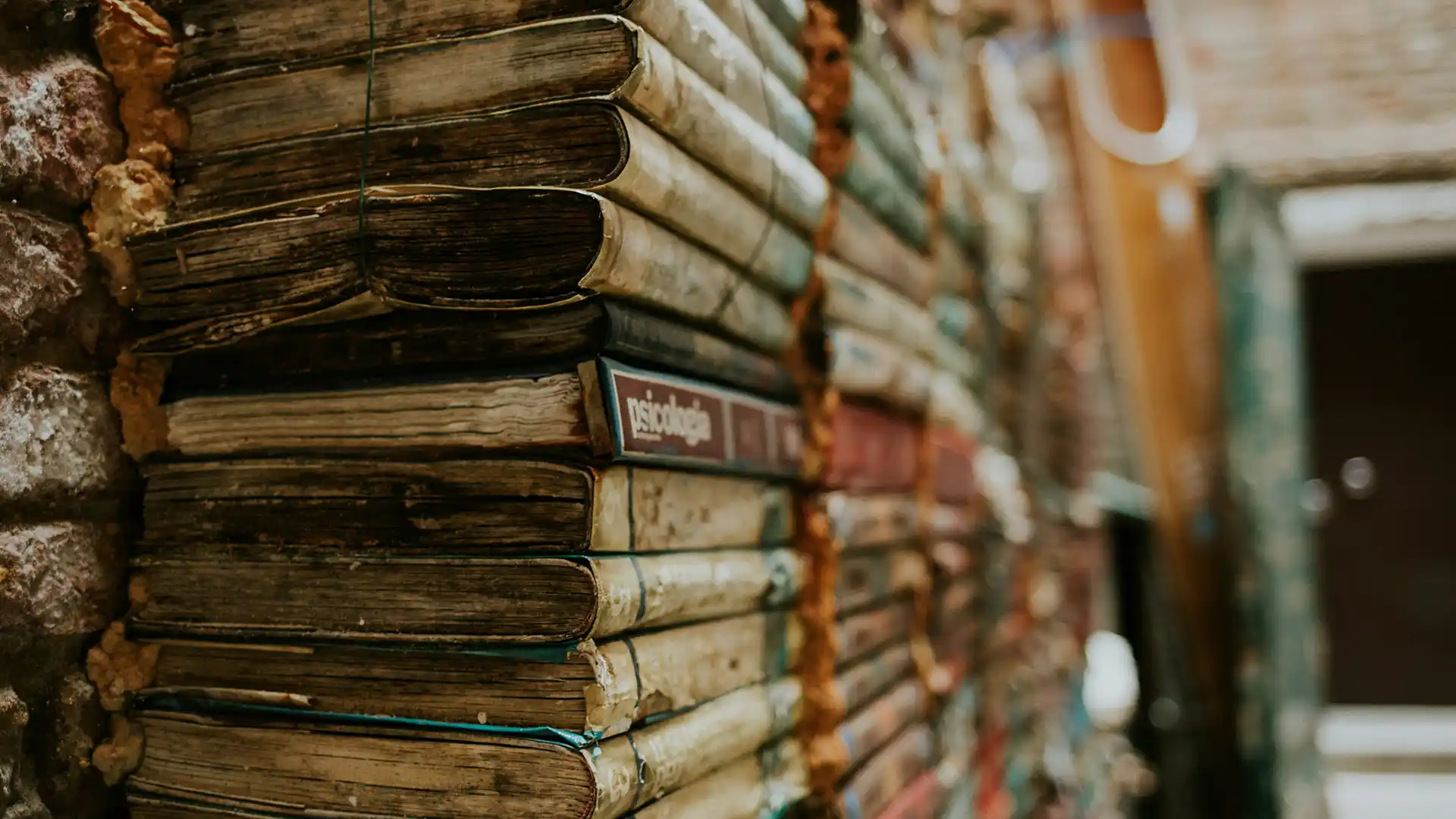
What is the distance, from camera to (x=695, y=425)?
157cm

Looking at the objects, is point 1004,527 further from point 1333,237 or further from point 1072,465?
point 1333,237

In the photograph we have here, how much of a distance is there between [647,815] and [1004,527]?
90.5 inches

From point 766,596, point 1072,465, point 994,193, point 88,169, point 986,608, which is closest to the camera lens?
point 88,169

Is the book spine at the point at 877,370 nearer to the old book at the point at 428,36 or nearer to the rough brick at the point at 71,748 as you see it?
the old book at the point at 428,36

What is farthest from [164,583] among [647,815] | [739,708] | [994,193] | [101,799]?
[994,193]

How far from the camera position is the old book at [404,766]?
1.31 metres

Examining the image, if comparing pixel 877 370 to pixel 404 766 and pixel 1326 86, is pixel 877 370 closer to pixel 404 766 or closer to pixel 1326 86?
pixel 404 766

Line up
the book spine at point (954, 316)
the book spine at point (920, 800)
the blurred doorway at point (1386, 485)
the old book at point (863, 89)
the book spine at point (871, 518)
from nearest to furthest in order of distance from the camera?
1. the old book at point (863, 89)
2. the book spine at point (871, 518)
3. the book spine at point (920, 800)
4. the book spine at point (954, 316)
5. the blurred doorway at point (1386, 485)

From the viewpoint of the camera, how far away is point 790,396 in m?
2.03

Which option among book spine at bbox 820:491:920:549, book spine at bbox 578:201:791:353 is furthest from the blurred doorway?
book spine at bbox 578:201:791:353

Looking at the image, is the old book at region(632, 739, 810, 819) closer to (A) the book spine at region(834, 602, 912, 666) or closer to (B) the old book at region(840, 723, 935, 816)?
(B) the old book at region(840, 723, 935, 816)

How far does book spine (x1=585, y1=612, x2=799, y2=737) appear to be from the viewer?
1.34 m

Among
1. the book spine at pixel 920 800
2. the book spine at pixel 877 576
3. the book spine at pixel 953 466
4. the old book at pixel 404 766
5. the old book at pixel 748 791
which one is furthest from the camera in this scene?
the book spine at pixel 953 466

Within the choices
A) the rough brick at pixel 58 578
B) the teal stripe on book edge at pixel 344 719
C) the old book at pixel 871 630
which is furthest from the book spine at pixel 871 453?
the rough brick at pixel 58 578
